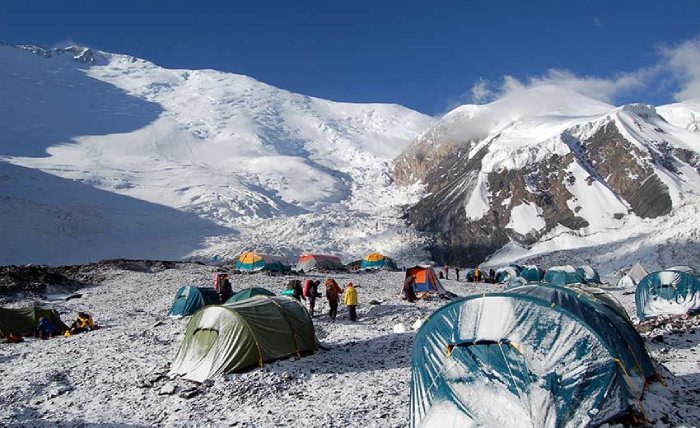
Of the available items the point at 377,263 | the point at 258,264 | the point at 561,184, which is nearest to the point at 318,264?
the point at 377,263

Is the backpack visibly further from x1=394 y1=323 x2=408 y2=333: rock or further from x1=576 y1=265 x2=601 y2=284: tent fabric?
x1=576 y1=265 x2=601 y2=284: tent fabric

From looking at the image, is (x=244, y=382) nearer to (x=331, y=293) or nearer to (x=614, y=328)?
(x=331, y=293)

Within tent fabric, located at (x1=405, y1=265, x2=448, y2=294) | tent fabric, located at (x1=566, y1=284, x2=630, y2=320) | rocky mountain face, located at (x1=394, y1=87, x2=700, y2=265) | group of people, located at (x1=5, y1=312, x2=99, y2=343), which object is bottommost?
group of people, located at (x1=5, y1=312, x2=99, y2=343)

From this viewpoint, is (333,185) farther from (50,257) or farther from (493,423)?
(493,423)

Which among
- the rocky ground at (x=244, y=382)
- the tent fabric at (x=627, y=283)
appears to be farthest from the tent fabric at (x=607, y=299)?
the tent fabric at (x=627, y=283)

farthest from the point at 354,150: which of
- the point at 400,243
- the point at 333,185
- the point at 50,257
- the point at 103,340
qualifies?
the point at 103,340

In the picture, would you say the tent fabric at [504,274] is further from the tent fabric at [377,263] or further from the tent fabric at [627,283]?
the tent fabric at [377,263]

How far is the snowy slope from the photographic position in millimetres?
74188

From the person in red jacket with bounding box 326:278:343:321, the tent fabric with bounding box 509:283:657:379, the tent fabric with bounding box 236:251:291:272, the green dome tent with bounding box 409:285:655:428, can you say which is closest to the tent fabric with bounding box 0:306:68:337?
the person in red jacket with bounding box 326:278:343:321

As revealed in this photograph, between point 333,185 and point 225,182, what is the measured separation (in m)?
29.6

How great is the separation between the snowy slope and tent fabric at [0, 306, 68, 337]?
4681cm

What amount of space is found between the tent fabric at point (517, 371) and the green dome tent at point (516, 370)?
0.05ft

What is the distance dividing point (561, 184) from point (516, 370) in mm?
86820

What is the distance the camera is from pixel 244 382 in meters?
11.7
